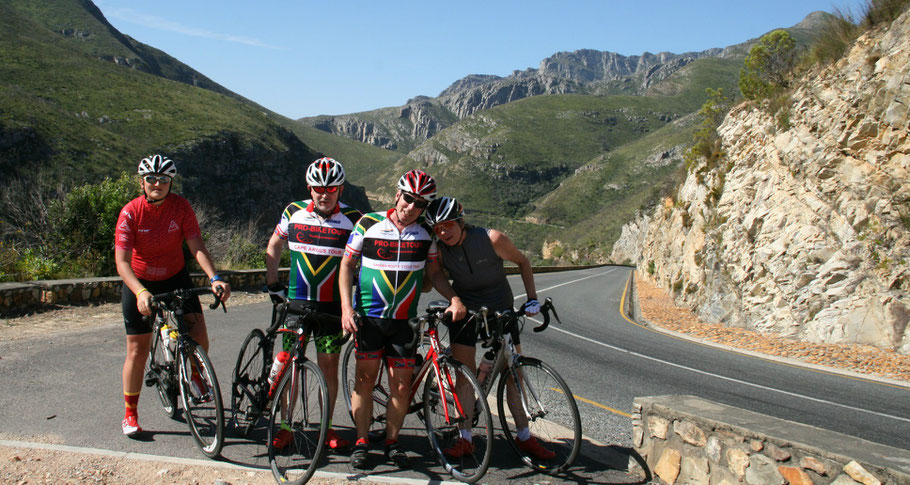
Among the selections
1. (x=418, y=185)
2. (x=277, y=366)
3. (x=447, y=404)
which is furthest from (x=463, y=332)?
(x=277, y=366)

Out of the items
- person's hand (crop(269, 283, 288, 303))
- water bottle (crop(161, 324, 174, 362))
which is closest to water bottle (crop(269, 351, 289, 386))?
person's hand (crop(269, 283, 288, 303))

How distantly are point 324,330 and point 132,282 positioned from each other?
1447mm

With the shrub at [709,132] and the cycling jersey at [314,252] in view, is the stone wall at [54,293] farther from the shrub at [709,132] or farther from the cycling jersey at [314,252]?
the shrub at [709,132]

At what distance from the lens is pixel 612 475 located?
4.06 metres

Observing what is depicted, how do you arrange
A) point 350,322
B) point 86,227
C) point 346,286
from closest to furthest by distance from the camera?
point 350,322
point 346,286
point 86,227

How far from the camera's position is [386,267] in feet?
13.0

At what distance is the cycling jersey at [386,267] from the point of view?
3.94 m

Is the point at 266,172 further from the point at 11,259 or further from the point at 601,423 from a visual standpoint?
the point at 601,423

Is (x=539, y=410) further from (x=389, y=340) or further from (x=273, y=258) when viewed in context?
(x=273, y=258)

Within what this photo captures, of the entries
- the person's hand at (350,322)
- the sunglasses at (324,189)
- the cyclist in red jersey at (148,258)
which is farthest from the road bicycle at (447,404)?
the cyclist in red jersey at (148,258)

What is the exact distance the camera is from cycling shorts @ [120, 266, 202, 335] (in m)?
4.38

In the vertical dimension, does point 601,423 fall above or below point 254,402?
below

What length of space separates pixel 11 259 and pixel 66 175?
36208 mm

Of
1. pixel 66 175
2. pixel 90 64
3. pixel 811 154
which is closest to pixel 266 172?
pixel 90 64
